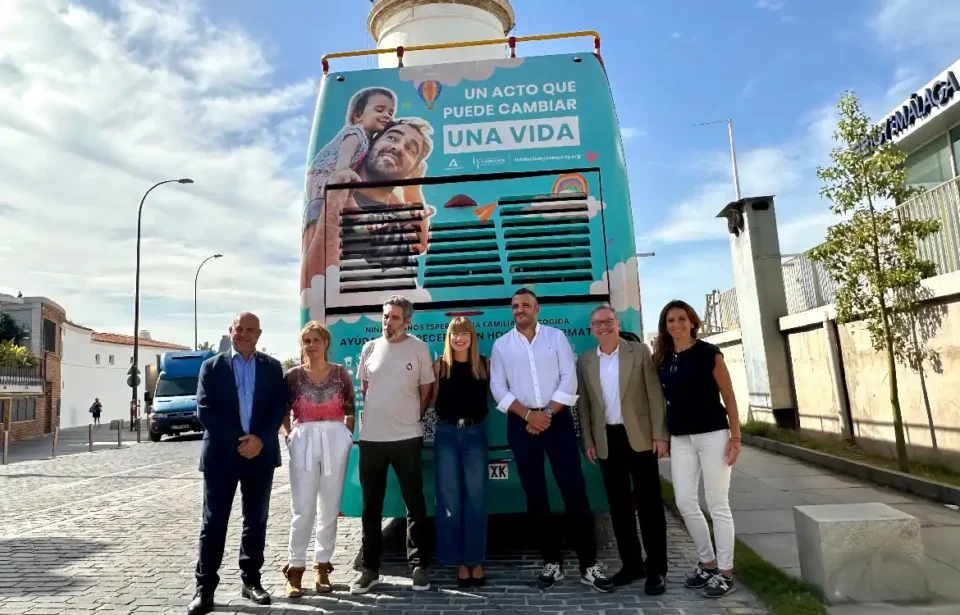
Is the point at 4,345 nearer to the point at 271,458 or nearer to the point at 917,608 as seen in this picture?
the point at 271,458

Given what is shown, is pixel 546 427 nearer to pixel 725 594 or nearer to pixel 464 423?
pixel 464 423

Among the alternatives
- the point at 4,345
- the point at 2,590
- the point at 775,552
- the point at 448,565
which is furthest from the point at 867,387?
the point at 4,345

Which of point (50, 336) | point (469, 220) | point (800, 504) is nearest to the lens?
point (469, 220)

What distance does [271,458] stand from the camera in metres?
4.68

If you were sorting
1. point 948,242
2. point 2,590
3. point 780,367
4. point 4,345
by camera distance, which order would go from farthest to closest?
point 4,345
point 780,367
point 948,242
point 2,590

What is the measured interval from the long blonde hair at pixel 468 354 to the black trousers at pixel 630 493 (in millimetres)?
995

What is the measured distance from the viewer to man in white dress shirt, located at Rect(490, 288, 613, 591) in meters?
4.70

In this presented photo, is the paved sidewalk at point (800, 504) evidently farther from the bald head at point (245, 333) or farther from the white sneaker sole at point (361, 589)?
the bald head at point (245, 333)

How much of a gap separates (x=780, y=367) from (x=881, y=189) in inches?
191

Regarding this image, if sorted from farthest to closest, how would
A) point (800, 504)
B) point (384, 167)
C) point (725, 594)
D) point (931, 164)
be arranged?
point (931, 164), point (800, 504), point (384, 167), point (725, 594)

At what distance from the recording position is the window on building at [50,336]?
33594mm

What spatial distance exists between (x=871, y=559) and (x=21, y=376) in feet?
107

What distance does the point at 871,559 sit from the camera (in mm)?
4129

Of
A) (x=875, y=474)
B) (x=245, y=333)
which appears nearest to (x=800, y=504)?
(x=875, y=474)
